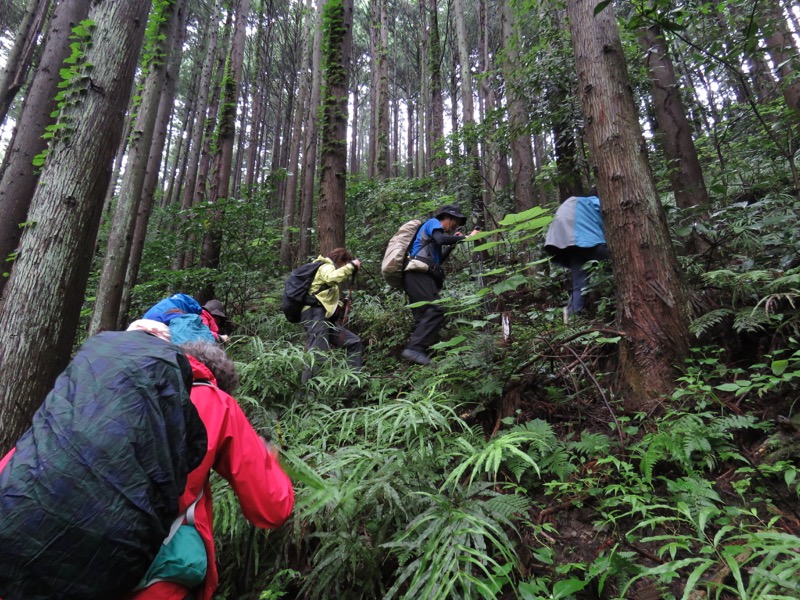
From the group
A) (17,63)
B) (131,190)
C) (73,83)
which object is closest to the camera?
(73,83)

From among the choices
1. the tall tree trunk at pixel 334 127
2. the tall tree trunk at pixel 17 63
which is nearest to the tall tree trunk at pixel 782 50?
the tall tree trunk at pixel 334 127

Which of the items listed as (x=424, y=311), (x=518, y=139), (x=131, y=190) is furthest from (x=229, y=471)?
(x=518, y=139)

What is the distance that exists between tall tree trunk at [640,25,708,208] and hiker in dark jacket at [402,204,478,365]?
10.8 feet

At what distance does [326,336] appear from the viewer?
4949 millimetres

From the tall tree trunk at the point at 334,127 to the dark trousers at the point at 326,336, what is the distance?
1.14 meters

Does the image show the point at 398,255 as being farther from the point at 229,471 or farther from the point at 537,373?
the point at 229,471

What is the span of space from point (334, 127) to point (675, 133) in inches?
201

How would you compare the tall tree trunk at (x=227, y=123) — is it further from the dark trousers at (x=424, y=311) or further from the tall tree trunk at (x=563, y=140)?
the tall tree trunk at (x=563, y=140)

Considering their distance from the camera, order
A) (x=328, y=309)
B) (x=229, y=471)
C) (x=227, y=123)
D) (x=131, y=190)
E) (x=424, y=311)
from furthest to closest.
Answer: (x=227, y=123) < (x=131, y=190) < (x=328, y=309) < (x=424, y=311) < (x=229, y=471)

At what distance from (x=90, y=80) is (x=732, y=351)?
5.12 metres

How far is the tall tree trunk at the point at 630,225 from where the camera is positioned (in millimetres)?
2688

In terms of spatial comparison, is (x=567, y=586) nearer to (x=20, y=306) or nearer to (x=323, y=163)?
(x=20, y=306)

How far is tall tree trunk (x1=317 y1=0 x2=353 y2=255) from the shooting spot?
19.7ft

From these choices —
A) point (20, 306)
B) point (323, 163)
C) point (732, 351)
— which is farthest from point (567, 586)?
point (323, 163)
